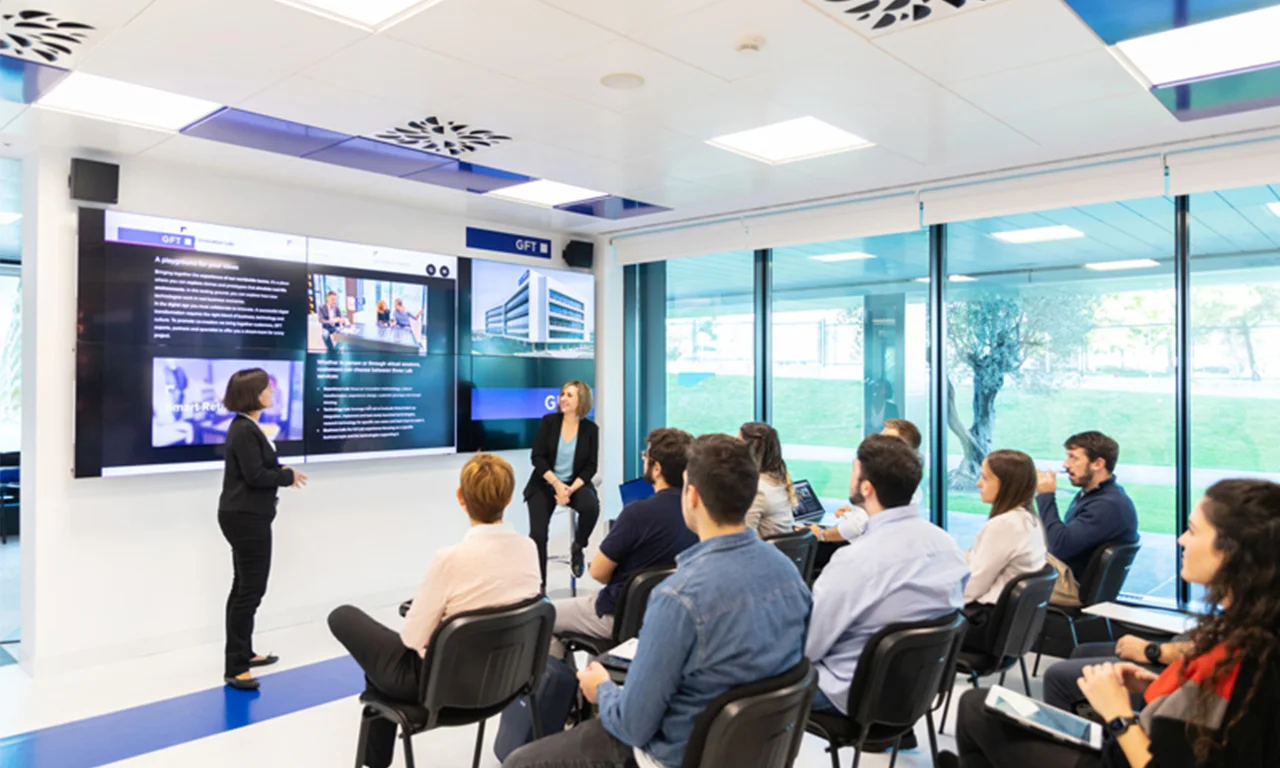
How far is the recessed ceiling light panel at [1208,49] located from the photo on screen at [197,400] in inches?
179

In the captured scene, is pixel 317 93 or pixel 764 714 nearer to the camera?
pixel 764 714

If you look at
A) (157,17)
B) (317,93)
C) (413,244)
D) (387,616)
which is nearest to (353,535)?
(387,616)

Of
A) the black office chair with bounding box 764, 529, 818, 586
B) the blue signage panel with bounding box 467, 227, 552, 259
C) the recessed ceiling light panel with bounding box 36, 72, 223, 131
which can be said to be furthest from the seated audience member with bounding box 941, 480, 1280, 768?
the blue signage panel with bounding box 467, 227, 552, 259

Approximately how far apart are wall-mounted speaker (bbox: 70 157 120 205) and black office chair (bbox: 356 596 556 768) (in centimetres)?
321

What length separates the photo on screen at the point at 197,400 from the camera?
450 cm

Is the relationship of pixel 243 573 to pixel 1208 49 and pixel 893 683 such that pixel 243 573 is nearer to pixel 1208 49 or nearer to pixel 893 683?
pixel 893 683

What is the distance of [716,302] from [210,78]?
170 inches

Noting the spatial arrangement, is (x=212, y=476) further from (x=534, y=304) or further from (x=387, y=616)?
(x=534, y=304)

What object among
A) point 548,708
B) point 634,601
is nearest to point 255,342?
point 548,708

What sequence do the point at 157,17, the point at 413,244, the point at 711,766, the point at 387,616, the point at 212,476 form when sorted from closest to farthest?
the point at 711,766, the point at 157,17, the point at 212,476, the point at 387,616, the point at 413,244

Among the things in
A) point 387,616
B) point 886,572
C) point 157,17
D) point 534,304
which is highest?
point 157,17

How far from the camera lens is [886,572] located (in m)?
2.37

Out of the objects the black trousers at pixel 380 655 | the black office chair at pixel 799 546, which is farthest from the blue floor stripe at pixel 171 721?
the black office chair at pixel 799 546

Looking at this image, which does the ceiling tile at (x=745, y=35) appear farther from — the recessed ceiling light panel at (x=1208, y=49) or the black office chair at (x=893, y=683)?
the black office chair at (x=893, y=683)
